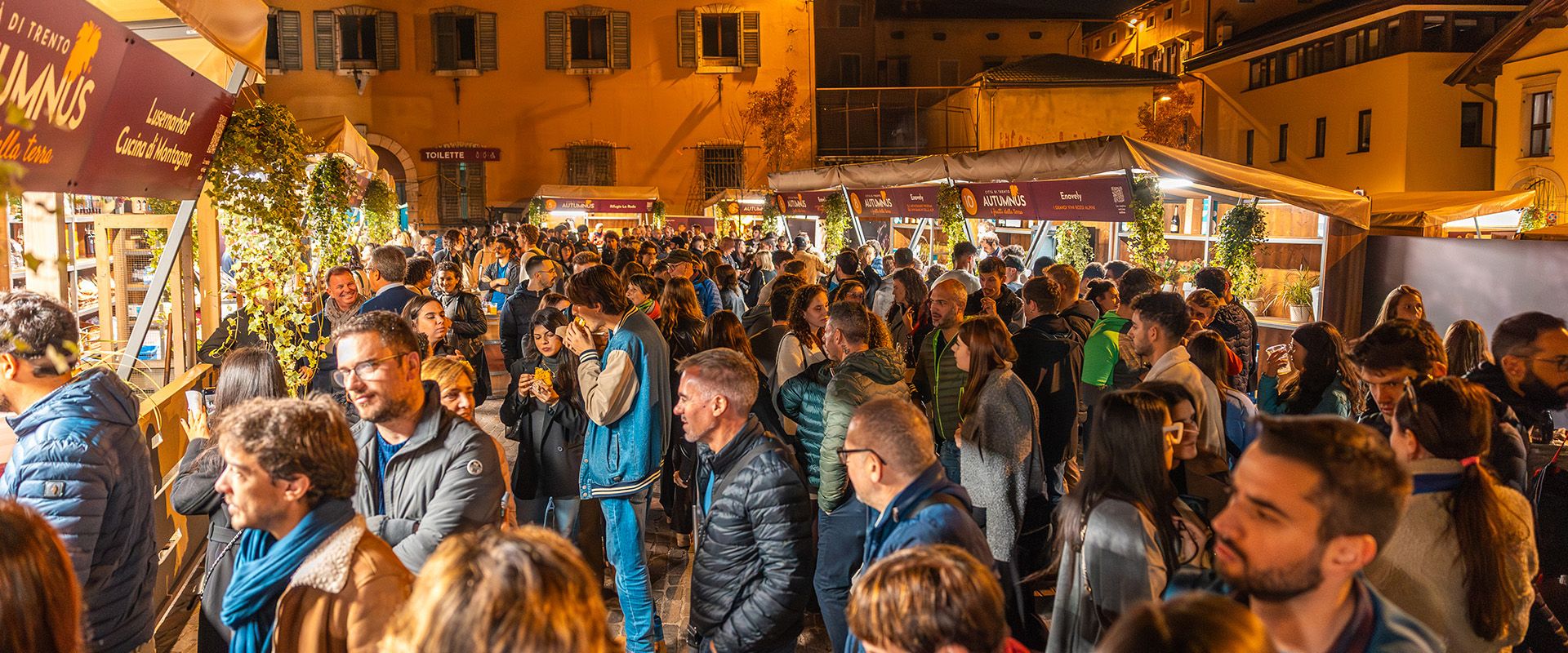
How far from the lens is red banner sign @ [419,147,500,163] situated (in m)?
34.2

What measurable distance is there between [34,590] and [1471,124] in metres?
34.0

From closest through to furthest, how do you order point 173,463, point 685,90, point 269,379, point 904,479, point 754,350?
point 904,479
point 269,379
point 173,463
point 754,350
point 685,90

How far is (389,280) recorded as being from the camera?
23.4 feet

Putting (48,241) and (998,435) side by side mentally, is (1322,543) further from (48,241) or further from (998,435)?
(48,241)

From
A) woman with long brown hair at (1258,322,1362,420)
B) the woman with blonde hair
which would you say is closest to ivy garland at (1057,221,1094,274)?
woman with long brown hair at (1258,322,1362,420)

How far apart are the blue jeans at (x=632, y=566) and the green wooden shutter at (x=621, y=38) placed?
31537mm

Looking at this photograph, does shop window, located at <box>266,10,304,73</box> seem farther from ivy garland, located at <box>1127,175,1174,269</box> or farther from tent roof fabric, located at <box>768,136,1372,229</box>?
ivy garland, located at <box>1127,175,1174,269</box>

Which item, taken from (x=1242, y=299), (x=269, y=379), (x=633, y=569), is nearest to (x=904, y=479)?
(x=633, y=569)

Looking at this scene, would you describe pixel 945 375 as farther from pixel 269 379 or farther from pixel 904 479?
pixel 269 379

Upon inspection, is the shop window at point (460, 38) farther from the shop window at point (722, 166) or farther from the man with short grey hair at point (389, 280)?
the man with short grey hair at point (389, 280)

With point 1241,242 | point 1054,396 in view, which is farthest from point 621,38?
point 1054,396

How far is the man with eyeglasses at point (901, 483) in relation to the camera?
298cm

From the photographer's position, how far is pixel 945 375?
19.7 ft

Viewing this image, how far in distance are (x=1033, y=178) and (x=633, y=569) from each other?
23.8ft
